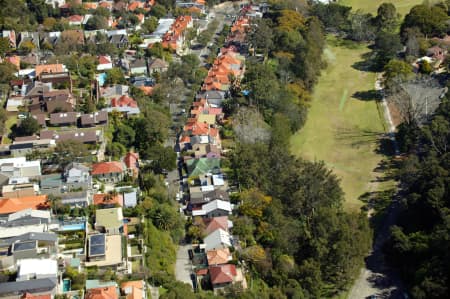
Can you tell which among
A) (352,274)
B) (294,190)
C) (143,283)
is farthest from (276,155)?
(143,283)

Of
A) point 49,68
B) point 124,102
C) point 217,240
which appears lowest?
point 217,240

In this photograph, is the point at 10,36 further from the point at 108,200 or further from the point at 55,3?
→ the point at 108,200

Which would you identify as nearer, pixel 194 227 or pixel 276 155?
pixel 194 227

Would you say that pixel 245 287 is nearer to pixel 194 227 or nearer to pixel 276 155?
pixel 194 227

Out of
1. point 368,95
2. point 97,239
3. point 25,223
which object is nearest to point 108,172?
point 25,223

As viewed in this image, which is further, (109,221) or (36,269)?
(109,221)

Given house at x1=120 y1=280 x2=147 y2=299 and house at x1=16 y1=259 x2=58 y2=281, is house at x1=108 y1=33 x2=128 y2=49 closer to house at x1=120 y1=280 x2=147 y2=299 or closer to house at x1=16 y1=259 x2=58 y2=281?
house at x1=16 y1=259 x2=58 y2=281
